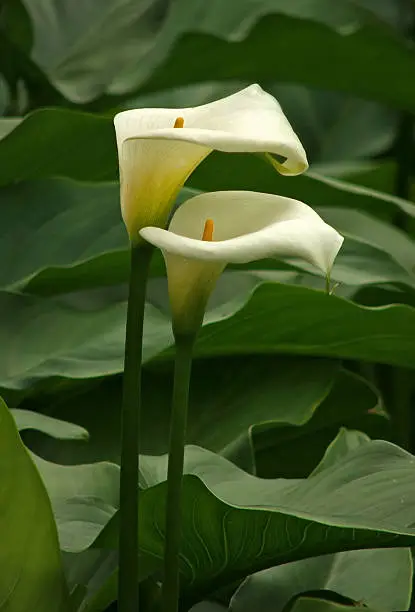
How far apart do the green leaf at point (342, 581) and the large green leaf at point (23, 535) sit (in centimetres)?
11

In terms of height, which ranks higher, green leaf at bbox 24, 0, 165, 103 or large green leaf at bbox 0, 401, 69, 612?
large green leaf at bbox 0, 401, 69, 612

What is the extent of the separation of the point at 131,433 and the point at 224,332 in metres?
0.22

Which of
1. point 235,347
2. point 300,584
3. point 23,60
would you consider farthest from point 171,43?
point 300,584

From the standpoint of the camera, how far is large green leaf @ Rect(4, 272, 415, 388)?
55cm

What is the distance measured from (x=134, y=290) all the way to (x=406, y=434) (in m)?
0.53

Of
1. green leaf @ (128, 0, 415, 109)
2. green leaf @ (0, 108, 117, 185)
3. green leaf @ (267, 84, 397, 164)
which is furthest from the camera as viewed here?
green leaf @ (267, 84, 397, 164)

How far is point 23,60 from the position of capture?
846mm

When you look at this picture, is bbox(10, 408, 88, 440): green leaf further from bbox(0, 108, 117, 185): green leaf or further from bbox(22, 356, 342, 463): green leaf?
bbox(0, 108, 117, 185): green leaf

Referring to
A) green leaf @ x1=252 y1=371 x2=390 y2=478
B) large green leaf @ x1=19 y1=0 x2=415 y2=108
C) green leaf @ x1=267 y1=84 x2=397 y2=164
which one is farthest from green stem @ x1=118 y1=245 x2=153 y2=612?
green leaf @ x1=267 y1=84 x2=397 y2=164

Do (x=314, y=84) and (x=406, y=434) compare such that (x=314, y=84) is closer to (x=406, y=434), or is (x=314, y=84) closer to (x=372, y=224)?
(x=372, y=224)

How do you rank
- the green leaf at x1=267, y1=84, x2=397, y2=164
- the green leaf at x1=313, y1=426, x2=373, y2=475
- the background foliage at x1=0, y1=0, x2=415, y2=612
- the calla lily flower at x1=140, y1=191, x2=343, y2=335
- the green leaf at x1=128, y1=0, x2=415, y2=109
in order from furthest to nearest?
the green leaf at x1=267, y1=84, x2=397, y2=164
the green leaf at x1=128, y1=0, x2=415, y2=109
the green leaf at x1=313, y1=426, x2=373, y2=475
the background foliage at x1=0, y1=0, x2=415, y2=612
the calla lily flower at x1=140, y1=191, x2=343, y2=335

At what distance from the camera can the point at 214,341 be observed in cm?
58

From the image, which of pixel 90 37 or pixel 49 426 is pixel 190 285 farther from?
pixel 90 37

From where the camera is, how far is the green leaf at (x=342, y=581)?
1.48 ft
